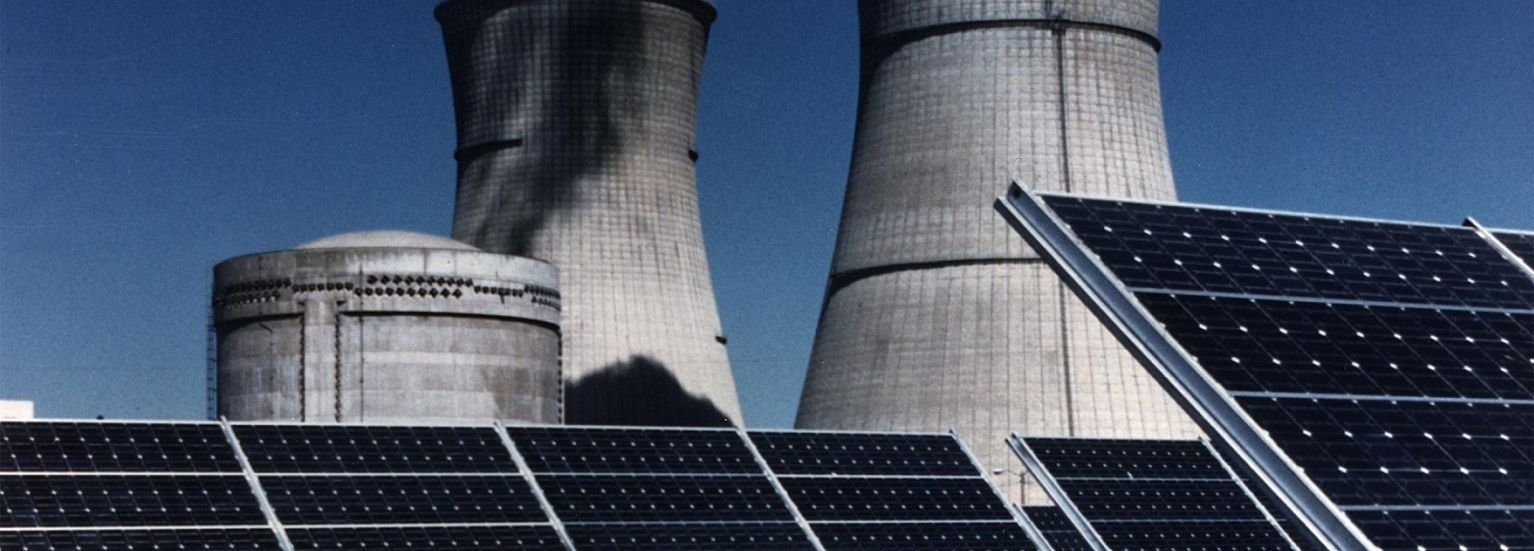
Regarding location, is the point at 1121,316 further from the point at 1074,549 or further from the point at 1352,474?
the point at 1074,549

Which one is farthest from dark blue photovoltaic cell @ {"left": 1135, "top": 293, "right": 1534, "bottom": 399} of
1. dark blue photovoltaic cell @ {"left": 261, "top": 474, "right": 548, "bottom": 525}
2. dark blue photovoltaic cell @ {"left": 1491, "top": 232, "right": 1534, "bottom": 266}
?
dark blue photovoltaic cell @ {"left": 261, "top": 474, "right": 548, "bottom": 525}

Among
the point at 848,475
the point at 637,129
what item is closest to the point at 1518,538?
the point at 848,475

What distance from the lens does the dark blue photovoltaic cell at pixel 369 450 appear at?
39188 mm

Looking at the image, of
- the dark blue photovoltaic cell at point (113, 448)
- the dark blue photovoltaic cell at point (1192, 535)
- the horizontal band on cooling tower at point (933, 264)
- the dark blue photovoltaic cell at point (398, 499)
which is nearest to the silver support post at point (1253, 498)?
the dark blue photovoltaic cell at point (1192, 535)

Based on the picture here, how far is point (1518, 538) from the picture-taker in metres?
26.5

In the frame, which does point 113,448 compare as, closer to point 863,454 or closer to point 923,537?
point 923,537

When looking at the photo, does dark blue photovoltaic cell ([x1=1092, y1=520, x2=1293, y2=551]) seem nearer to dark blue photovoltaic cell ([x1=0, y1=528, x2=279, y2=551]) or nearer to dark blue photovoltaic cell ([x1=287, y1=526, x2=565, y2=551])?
dark blue photovoltaic cell ([x1=287, y1=526, x2=565, y2=551])

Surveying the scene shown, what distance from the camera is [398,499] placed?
127 feet

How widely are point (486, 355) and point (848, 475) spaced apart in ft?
61.2

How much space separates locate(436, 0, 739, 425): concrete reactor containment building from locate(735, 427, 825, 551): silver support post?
3349 centimetres

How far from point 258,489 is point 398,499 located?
2.06m

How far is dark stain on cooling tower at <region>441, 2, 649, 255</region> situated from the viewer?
77.5m

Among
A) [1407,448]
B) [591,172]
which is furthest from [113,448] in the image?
[591,172]

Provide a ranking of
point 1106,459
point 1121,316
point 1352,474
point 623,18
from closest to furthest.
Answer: point 1352,474 < point 1121,316 < point 1106,459 < point 623,18
